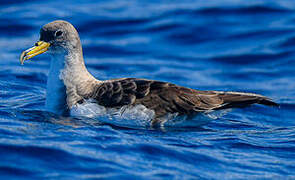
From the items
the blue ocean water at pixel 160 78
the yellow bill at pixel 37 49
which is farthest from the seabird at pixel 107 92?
the blue ocean water at pixel 160 78

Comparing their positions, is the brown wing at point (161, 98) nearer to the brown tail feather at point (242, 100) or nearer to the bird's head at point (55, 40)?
the brown tail feather at point (242, 100)

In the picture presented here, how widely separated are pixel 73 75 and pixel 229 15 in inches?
347

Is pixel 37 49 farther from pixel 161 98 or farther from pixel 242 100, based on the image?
pixel 242 100

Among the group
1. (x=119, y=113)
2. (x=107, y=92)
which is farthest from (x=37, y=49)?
(x=119, y=113)

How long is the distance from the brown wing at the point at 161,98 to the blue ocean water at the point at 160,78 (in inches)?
14.1

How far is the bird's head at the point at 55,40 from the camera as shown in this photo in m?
8.84

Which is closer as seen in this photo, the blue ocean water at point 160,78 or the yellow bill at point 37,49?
the blue ocean water at point 160,78

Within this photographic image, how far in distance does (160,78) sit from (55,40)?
4753mm

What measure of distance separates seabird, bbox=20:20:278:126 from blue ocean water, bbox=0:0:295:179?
0.33 meters

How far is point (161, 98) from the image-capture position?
8.42 meters

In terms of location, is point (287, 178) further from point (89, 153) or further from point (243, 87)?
point (243, 87)

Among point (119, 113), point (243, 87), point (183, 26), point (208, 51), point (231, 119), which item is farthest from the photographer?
point (183, 26)

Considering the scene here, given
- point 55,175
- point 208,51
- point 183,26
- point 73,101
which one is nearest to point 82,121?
point 73,101

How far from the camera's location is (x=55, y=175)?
611cm
